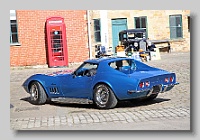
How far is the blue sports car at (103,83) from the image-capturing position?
21.4 ft

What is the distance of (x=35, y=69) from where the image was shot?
692 cm

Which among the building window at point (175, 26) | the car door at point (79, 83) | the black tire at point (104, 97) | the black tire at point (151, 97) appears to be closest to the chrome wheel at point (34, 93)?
the car door at point (79, 83)

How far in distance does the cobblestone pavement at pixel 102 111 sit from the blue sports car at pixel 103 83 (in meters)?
0.09

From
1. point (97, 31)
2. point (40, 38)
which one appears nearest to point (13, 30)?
point (40, 38)

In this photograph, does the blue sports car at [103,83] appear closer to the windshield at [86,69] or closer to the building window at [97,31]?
the windshield at [86,69]

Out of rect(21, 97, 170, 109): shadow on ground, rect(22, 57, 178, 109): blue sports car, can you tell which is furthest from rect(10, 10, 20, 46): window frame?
rect(21, 97, 170, 109): shadow on ground

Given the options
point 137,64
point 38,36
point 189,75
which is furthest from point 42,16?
point 189,75

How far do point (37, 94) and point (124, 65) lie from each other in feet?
3.88

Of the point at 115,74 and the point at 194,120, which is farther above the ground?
the point at 115,74

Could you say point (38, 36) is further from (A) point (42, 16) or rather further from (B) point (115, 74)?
(B) point (115, 74)

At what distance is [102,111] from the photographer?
263 inches

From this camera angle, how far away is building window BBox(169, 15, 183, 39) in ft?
22.7

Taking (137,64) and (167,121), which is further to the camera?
(137,64)

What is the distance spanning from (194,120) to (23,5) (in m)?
2.40
